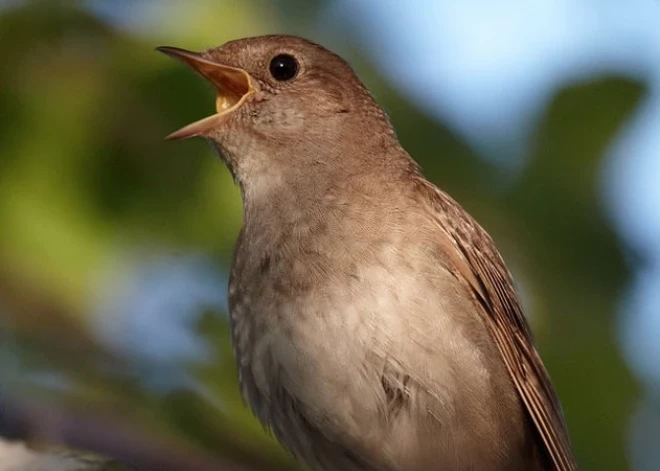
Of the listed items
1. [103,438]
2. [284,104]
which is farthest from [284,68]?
[103,438]

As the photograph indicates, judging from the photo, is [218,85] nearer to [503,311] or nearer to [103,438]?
[503,311]

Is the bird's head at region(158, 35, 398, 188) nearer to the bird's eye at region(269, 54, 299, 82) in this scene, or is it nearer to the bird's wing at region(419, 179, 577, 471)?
the bird's eye at region(269, 54, 299, 82)

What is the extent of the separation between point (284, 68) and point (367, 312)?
1251 millimetres

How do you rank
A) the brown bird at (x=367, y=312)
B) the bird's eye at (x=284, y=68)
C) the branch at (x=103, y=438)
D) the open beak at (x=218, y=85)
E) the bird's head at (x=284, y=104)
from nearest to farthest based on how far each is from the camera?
the branch at (x=103, y=438) → the brown bird at (x=367, y=312) → the open beak at (x=218, y=85) → the bird's head at (x=284, y=104) → the bird's eye at (x=284, y=68)

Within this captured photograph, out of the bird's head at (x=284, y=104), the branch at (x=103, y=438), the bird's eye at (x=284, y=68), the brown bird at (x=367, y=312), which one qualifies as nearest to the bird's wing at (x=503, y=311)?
the brown bird at (x=367, y=312)

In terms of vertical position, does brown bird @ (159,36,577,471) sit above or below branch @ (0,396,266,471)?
above

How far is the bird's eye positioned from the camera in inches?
152

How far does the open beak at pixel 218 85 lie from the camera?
3.30 m

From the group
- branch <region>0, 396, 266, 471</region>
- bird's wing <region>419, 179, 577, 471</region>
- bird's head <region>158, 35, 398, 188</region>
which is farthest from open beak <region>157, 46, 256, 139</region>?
branch <region>0, 396, 266, 471</region>

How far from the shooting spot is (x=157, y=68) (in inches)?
125

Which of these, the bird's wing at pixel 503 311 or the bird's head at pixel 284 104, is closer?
the bird's wing at pixel 503 311

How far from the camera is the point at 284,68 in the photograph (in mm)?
3898

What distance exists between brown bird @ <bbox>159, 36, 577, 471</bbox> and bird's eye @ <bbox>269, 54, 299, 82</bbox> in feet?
0.22

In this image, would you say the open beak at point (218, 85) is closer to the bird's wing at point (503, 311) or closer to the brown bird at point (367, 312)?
the brown bird at point (367, 312)
